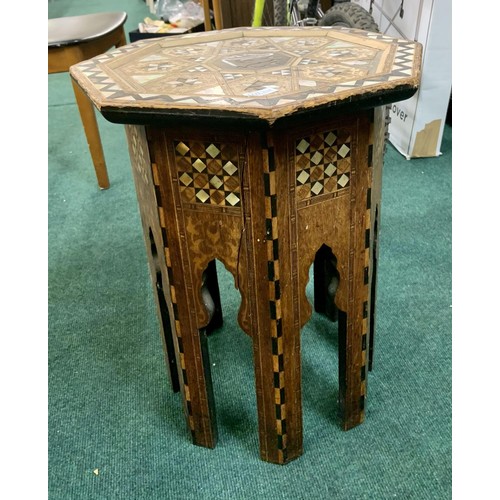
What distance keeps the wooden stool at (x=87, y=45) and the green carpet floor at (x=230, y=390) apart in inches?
12.4

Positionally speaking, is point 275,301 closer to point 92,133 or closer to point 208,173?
point 208,173

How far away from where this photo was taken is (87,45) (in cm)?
188

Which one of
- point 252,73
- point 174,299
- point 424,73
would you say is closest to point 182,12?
point 424,73

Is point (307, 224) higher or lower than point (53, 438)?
higher

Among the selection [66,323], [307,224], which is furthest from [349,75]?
[66,323]

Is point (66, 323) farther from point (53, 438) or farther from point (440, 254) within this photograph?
point (440, 254)

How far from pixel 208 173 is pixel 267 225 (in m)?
0.11

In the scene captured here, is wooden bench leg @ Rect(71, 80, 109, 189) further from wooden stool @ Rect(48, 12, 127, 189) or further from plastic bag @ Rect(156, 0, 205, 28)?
plastic bag @ Rect(156, 0, 205, 28)

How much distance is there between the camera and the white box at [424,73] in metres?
1.85

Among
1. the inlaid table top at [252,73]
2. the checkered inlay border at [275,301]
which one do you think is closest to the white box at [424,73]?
the inlaid table top at [252,73]

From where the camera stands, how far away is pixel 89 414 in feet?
3.89

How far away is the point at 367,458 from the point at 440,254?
→ 2.49 ft

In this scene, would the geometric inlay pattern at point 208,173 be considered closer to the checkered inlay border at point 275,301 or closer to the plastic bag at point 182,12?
the checkered inlay border at point 275,301

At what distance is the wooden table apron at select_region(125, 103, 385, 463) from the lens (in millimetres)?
768
